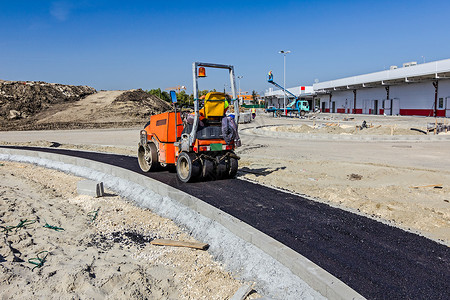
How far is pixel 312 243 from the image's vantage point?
18.6 feet

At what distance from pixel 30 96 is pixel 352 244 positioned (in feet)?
153

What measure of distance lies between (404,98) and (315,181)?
38866 mm

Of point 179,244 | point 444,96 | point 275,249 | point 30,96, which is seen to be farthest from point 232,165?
point 30,96

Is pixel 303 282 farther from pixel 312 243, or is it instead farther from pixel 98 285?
pixel 98 285

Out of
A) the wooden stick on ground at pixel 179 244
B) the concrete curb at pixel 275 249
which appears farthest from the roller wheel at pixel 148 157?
the wooden stick on ground at pixel 179 244

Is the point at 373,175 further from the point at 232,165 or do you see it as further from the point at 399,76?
the point at 399,76

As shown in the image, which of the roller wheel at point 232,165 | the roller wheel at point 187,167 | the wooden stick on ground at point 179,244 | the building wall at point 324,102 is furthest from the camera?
the building wall at point 324,102

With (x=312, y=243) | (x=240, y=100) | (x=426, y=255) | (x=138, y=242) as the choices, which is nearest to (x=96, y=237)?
(x=138, y=242)

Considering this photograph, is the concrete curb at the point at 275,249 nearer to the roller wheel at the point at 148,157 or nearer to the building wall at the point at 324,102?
the roller wheel at the point at 148,157

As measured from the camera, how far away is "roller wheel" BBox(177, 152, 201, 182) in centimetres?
923

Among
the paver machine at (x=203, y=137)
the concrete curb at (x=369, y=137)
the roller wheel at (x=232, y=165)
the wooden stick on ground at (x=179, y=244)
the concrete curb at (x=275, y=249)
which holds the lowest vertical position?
the wooden stick on ground at (x=179, y=244)

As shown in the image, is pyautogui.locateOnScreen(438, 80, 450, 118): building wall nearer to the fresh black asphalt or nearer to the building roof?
the building roof

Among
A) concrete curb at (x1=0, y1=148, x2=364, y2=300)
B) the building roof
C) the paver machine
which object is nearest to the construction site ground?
concrete curb at (x1=0, y1=148, x2=364, y2=300)

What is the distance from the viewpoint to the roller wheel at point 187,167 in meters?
9.23
